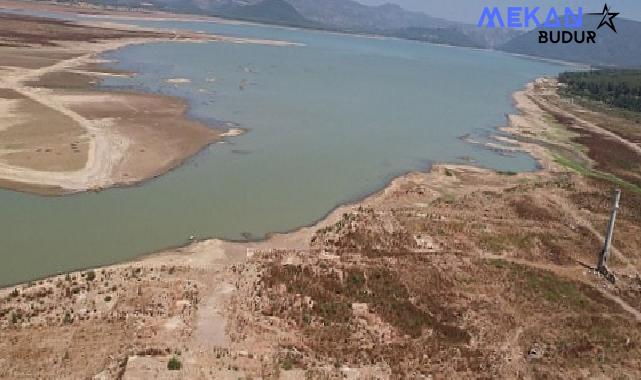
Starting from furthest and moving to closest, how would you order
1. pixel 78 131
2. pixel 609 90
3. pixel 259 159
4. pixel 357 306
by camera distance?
pixel 609 90 < pixel 259 159 < pixel 78 131 < pixel 357 306

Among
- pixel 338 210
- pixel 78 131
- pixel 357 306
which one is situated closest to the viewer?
pixel 357 306

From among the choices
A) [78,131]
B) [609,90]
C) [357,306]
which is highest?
[609,90]

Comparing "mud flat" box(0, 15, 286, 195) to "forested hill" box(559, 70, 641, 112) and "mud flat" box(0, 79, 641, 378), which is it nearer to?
"mud flat" box(0, 79, 641, 378)

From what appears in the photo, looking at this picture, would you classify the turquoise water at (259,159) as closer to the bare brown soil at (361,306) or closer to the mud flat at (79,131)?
the mud flat at (79,131)

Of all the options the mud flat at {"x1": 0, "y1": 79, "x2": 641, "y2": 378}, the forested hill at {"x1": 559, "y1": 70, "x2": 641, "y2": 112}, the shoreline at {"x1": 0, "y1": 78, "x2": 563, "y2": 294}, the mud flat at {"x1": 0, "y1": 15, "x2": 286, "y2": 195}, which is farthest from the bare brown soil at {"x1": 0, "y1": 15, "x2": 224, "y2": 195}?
the forested hill at {"x1": 559, "y1": 70, "x2": 641, "y2": 112}

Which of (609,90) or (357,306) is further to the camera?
(609,90)

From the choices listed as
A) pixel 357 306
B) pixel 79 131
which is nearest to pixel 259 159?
pixel 79 131

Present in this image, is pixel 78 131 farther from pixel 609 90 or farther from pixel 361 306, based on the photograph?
pixel 609 90

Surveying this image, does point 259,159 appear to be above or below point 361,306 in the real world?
above
